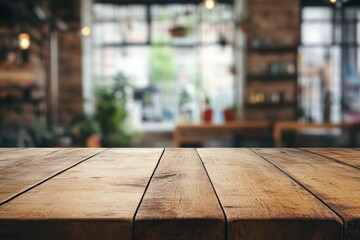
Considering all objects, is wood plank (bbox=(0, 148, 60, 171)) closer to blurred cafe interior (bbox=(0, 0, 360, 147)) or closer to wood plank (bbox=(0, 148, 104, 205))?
wood plank (bbox=(0, 148, 104, 205))

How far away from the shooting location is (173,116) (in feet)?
26.4

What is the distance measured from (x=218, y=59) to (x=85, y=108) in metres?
2.62

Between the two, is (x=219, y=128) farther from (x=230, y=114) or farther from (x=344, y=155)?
(x=344, y=155)

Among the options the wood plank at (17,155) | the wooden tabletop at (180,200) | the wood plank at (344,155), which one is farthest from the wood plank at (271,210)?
the wood plank at (17,155)

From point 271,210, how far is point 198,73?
24.3 feet

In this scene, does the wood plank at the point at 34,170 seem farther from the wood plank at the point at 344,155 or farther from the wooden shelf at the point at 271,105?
the wooden shelf at the point at 271,105

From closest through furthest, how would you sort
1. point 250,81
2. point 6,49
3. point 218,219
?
point 218,219, point 6,49, point 250,81

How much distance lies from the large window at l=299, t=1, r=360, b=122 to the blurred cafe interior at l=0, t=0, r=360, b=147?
0.7 inches

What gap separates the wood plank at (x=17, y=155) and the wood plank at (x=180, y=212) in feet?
1.68

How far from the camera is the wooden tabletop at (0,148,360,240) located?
64 centimetres

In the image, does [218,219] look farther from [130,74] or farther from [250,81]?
[130,74]

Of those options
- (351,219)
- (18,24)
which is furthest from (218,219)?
(18,24)

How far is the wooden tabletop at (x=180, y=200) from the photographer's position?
25.0 inches

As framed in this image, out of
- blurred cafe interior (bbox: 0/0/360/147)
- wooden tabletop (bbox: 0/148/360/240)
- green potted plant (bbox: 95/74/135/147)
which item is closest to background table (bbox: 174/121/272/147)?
blurred cafe interior (bbox: 0/0/360/147)
